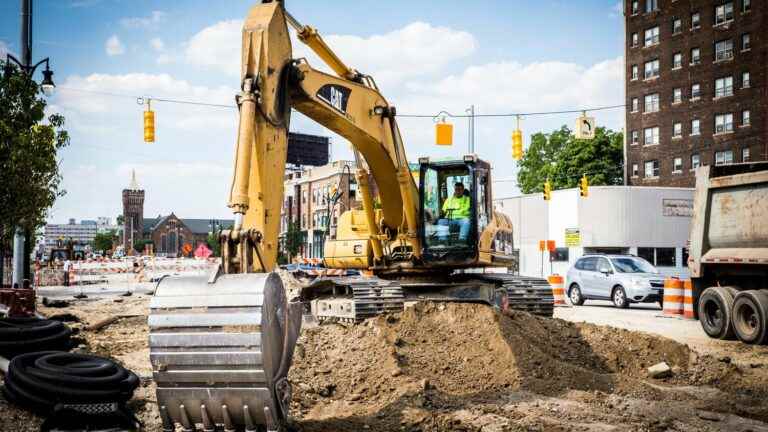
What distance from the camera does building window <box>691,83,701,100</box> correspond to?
59931 millimetres

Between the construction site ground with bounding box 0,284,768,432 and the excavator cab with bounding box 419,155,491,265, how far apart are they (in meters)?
1.50

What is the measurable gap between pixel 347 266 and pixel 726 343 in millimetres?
7596

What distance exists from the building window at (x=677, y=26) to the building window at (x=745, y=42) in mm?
5707

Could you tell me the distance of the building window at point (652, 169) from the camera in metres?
63.2

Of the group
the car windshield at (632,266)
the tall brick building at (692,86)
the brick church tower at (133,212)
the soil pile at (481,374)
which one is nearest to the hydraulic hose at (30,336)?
the soil pile at (481,374)

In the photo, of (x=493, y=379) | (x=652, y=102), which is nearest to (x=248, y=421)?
(x=493, y=379)

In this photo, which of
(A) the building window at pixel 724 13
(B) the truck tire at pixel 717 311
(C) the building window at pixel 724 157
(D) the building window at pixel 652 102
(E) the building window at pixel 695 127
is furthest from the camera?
(D) the building window at pixel 652 102

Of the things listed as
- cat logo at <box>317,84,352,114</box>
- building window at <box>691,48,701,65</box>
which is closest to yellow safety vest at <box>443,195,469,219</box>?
cat logo at <box>317,84,352,114</box>

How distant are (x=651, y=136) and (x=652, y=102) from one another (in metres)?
2.82

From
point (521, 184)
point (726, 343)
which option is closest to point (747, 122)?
point (521, 184)

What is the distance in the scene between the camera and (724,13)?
5841 centimetres

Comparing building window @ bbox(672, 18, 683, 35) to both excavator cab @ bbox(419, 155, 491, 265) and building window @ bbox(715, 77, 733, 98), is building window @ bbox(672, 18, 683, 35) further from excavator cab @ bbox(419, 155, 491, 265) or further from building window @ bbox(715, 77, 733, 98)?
excavator cab @ bbox(419, 155, 491, 265)

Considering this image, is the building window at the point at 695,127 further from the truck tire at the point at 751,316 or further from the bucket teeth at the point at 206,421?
the bucket teeth at the point at 206,421

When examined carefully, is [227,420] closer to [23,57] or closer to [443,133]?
[23,57]
